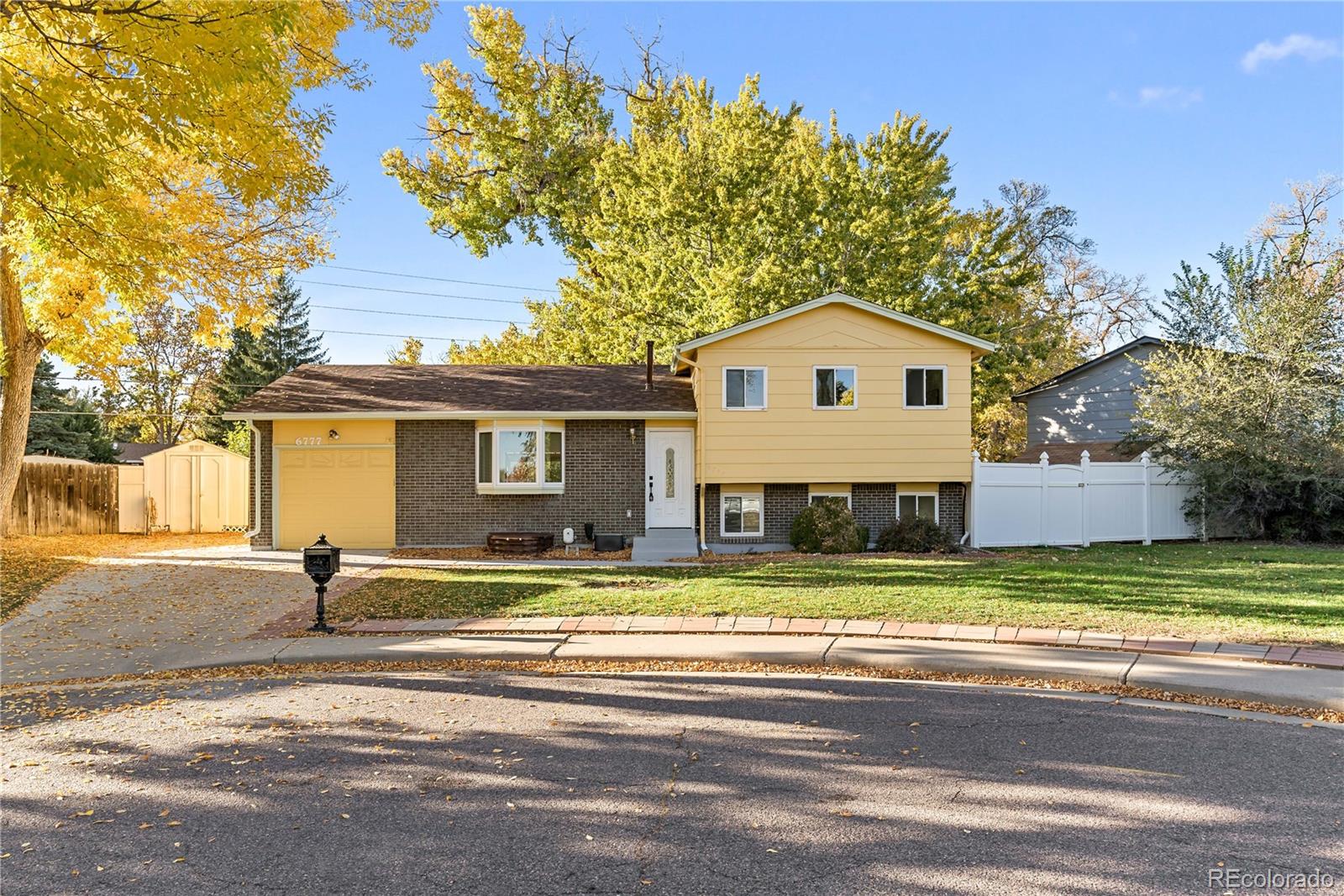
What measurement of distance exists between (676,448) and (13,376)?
1312 cm

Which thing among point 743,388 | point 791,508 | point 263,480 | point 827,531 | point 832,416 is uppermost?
point 743,388

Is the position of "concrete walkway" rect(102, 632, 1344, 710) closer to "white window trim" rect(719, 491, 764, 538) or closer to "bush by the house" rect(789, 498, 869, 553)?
"bush by the house" rect(789, 498, 869, 553)

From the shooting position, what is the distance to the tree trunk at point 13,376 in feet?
54.8

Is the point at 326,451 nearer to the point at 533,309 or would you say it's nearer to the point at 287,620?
the point at 287,620

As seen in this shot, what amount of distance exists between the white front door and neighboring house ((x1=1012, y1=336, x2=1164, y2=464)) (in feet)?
36.3

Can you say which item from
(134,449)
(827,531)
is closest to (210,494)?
(827,531)

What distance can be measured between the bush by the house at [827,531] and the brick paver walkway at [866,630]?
751 cm

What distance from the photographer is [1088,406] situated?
26609mm

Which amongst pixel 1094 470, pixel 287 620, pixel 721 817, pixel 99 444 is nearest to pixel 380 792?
pixel 721 817

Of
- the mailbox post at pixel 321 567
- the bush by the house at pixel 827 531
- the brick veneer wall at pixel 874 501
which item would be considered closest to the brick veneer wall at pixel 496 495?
the bush by the house at pixel 827 531

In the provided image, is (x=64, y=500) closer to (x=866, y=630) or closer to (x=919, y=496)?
(x=919, y=496)

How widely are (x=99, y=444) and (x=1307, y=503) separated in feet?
141

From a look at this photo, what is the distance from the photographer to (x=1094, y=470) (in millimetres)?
19031

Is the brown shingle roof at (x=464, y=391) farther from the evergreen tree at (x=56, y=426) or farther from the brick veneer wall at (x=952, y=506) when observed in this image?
the evergreen tree at (x=56, y=426)
